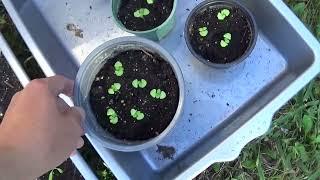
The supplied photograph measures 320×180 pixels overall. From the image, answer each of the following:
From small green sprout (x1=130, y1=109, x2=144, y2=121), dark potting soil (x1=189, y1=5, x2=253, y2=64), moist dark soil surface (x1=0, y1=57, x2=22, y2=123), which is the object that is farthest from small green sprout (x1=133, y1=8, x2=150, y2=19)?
moist dark soil surface (x1=0, y1=57, x2=22, y2=123)

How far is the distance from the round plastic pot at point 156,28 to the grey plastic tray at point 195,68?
0.05m

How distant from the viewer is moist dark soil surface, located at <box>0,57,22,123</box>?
4.60ft

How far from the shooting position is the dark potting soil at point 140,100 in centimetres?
119

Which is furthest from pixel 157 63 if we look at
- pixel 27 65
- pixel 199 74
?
pixel 27 65

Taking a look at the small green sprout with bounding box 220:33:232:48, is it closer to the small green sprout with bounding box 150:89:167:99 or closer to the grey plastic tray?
the grey plastic tray

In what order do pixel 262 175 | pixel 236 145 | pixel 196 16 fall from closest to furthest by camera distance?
pixel 236 145 < pixel 196 16 < pixel 262 175

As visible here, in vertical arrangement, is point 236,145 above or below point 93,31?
below

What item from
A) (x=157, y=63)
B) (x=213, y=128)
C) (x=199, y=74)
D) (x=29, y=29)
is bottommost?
(x=213, y=128)

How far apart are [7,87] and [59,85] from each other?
41 centimetres

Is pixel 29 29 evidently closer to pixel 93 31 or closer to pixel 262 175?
pixel 93 31

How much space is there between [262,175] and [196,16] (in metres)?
0.46

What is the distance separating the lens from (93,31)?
1336 millimetres

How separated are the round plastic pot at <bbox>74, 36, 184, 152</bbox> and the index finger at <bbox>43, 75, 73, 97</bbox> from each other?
17mm

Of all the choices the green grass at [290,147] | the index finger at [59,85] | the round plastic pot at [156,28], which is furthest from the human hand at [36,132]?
the green grass at [290,147]
